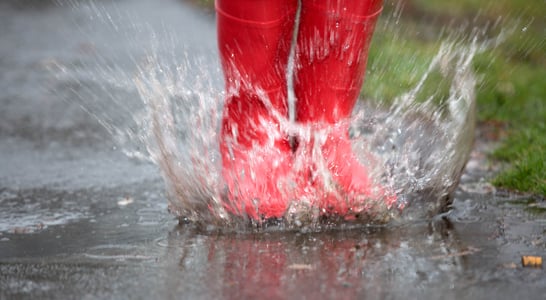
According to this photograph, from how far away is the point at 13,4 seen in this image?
8.52 metres

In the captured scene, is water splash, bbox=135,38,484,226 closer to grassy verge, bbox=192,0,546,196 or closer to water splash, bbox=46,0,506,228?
water splash, bbox=46,0,506,228

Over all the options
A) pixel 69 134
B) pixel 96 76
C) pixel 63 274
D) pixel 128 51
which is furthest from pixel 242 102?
pixel 128 51

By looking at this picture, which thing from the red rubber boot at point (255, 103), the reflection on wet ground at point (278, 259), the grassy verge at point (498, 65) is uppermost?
the red rubber boot at point (255, 103)

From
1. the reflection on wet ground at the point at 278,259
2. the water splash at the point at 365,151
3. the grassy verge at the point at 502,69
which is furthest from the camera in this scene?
the grassy verge at the point at 502,69

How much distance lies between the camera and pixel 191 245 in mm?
2424

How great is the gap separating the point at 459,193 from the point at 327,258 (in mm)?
924

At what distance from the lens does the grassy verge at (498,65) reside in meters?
3.54

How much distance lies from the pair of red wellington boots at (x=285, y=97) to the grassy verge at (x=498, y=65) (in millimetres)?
774

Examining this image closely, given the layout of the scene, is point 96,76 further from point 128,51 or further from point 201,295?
point 201,295

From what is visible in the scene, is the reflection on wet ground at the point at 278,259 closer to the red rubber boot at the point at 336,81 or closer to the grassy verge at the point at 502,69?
the red rubber boot at the point at 336,81

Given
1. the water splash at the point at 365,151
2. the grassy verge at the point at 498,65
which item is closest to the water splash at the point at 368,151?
the water splash at the point at 365,151

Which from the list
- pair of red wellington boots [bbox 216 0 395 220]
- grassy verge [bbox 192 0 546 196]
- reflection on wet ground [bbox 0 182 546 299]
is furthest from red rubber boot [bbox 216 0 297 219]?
grassy verge [bbox 192 0 546 196]

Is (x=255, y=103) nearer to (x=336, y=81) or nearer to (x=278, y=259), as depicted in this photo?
(x=336, y=81)

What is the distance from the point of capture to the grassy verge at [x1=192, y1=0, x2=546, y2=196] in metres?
3.54
